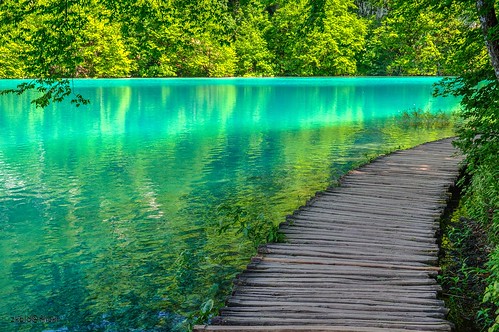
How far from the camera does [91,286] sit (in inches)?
324

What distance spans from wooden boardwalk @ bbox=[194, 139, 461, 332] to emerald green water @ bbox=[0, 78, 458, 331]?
0.95 metres

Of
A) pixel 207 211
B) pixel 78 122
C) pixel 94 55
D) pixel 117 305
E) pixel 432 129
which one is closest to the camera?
pixel 117 305

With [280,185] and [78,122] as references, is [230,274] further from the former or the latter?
[78,122]

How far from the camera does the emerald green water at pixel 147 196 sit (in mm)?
7893

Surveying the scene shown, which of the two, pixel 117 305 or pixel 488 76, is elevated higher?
pixel 488 76

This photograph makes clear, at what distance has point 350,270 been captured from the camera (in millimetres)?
7129

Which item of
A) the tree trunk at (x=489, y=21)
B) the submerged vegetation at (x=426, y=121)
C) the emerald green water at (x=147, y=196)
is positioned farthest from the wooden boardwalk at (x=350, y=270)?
the submerged vegetation at (x=426, y=121)

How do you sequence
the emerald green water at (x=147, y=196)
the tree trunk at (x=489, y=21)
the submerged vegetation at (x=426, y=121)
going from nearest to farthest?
1. the tree trunk at (x=489, y=21)
2. the emerald green water at (x=147, y=196)
3. the submerged vegetation at (x=426, y=121)

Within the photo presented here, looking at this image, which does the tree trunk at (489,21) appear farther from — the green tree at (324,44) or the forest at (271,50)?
the green tree at (324,44)

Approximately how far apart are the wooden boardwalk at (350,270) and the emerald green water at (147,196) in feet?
3.13

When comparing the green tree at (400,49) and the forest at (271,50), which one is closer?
the green tree at (400,49)

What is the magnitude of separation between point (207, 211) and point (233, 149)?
8706mm

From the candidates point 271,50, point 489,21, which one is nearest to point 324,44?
point 271,50

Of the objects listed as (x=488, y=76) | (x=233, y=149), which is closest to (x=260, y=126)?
(x=233, y=149)
